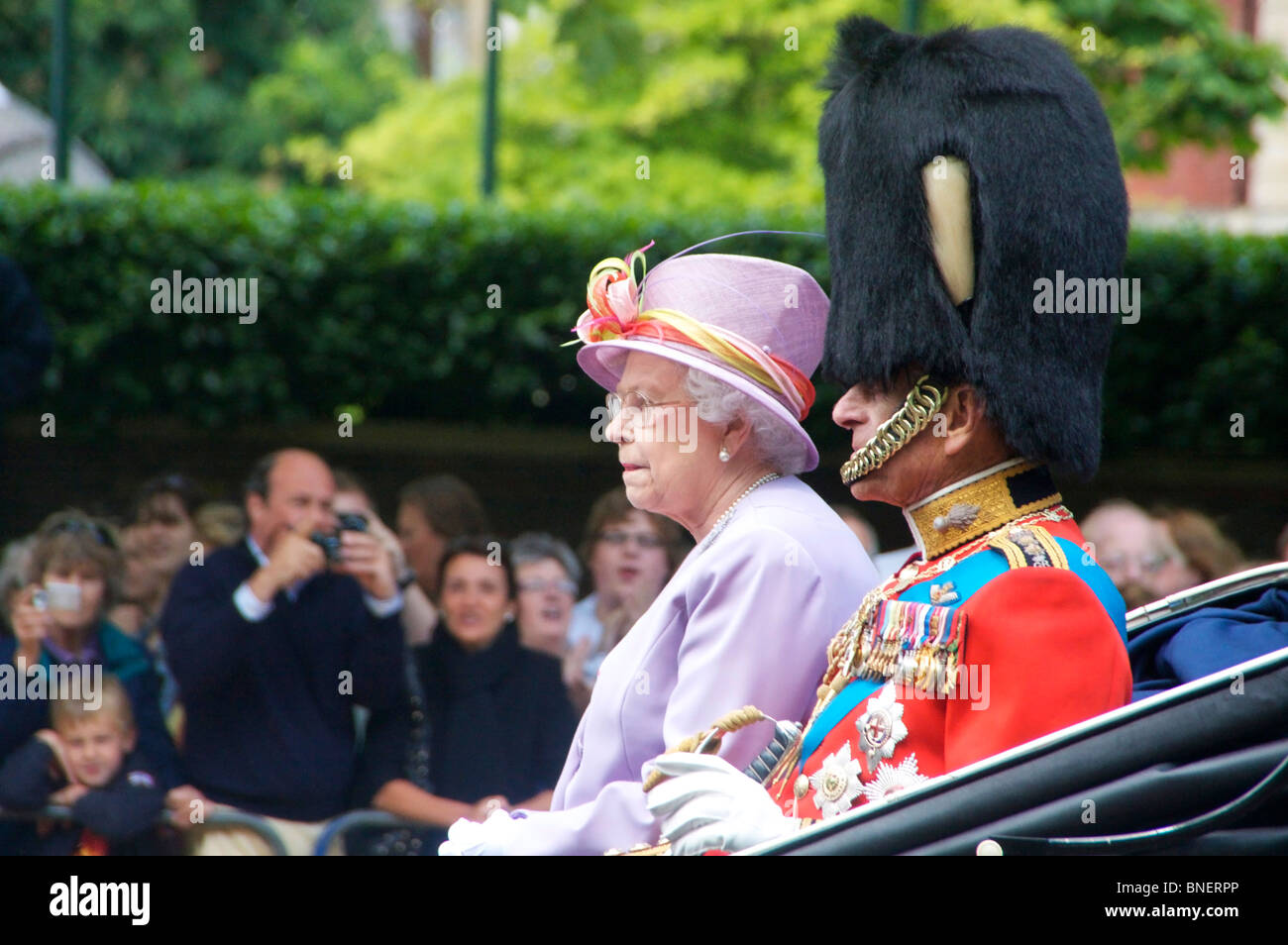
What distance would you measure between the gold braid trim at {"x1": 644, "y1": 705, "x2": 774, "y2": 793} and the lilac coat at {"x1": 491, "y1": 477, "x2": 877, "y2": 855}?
0.41 feet

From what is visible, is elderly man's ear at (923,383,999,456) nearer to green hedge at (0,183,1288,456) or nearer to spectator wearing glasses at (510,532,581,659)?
spectator wearing glasses at (510,532,581,659)

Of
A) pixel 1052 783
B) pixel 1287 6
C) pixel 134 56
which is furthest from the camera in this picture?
pixel 134 56

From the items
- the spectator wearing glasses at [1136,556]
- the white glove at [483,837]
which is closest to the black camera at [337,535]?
the white glove at [483,837]

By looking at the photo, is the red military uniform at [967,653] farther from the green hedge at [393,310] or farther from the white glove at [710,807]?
the green hedge at [393,310]

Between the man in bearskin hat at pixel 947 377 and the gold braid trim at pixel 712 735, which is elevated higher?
the man in bearskin hat at pixel 947 377

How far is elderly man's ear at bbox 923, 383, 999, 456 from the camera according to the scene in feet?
9.21

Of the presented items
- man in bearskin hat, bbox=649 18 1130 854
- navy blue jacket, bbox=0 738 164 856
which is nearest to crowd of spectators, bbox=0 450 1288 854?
navy blue jacket, bbox=0 738 164 856

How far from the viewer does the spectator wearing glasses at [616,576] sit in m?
6.04

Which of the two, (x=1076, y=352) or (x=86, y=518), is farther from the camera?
(x=86, y=518)

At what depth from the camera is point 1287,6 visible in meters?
15.3

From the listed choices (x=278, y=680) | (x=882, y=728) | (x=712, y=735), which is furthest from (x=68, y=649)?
(x=882, y=728)

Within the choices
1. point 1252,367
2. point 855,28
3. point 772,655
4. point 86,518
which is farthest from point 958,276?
point 1252,367

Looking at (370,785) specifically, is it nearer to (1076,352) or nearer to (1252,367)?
(1076,352)
